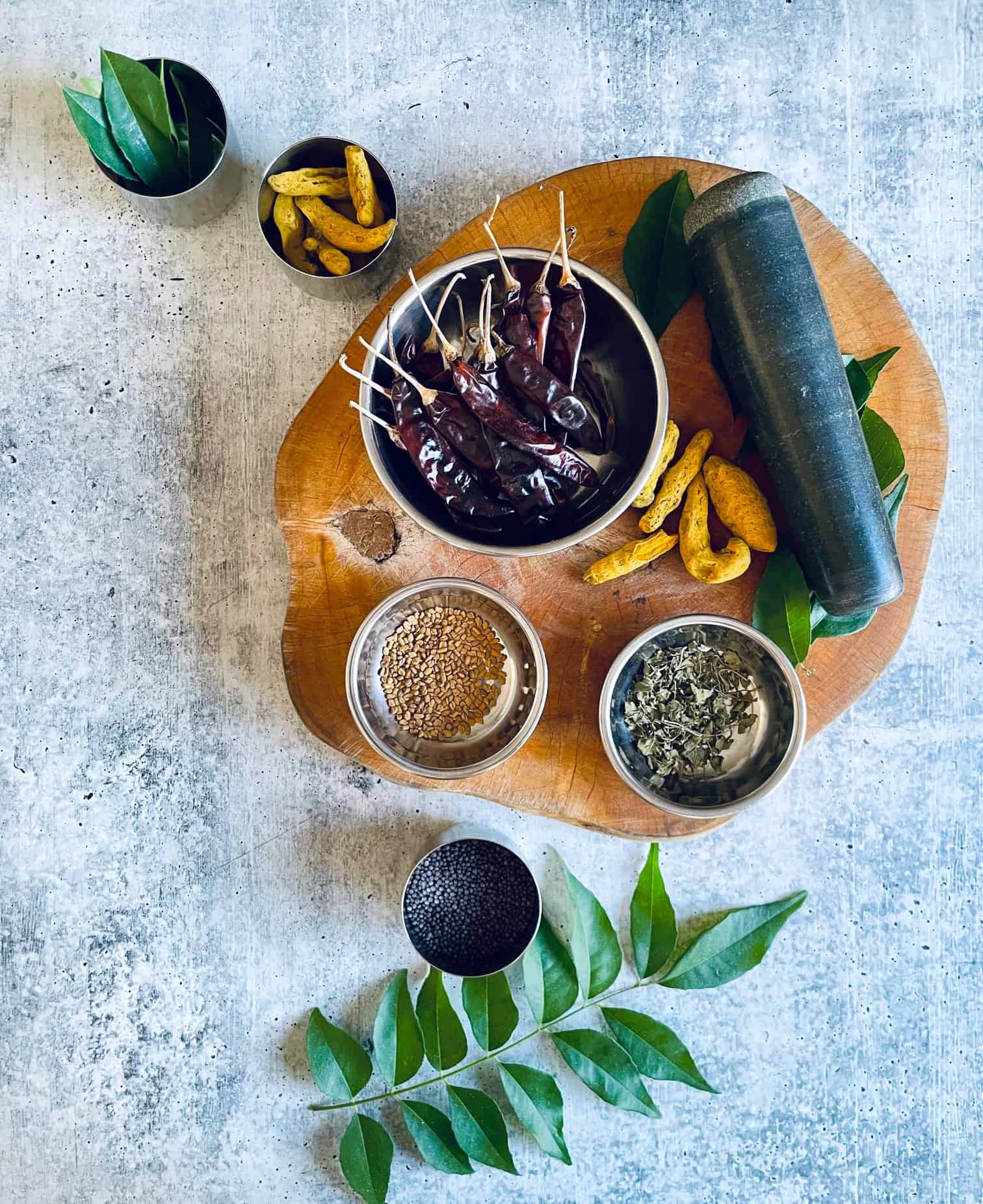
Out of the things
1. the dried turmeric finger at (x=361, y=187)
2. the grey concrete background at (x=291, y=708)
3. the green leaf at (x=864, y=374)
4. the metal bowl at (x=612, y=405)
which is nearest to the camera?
A: the metal bowl at (x=612, y=405)

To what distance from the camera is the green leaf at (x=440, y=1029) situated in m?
1.54

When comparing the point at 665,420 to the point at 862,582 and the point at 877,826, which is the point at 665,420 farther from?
the point at 877,826

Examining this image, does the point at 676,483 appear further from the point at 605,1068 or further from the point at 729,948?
the point at 605,1068

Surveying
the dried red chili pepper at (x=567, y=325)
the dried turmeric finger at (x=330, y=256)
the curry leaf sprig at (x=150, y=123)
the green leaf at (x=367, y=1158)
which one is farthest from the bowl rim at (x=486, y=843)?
the curry leaf sprig at (x=150, y=123)

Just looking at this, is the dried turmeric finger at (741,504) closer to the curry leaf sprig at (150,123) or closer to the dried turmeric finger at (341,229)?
the dried turmeric finger at (341,229)

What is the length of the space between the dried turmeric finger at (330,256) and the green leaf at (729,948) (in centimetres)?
129

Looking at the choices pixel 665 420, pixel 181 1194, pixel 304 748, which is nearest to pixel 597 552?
pixel 665 420

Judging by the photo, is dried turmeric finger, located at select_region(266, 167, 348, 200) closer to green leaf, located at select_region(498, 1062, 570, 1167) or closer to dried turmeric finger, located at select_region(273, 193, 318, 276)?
dried turmeric finger, located at select_region(273, 193, 318, 276)

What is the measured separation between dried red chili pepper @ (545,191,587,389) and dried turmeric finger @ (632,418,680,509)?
0.17 meters

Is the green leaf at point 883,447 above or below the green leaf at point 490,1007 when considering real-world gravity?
above

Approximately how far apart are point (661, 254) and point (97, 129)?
3.17 ft

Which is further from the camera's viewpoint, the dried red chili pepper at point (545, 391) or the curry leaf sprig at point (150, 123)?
the curry leaf sprig at point (150, 123)

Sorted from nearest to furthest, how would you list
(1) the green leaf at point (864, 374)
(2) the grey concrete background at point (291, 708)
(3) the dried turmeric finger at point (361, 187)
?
(1) the green leaf at point (864, 374)
(3) the dried turmeric finger at point (361, 187)
(2) the grey concrete background at point (291, 708)

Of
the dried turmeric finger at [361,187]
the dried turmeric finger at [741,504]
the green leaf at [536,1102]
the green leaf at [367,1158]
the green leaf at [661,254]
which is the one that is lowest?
the green leaf at [367,1158]
